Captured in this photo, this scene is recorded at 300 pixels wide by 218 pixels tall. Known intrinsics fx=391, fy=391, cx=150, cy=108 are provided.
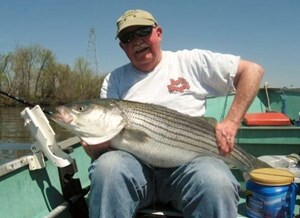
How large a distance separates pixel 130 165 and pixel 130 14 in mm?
1549

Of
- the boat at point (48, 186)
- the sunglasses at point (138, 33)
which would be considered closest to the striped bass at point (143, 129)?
the boat at point (48, 186)

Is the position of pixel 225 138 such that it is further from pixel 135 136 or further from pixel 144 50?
pixel 144 50

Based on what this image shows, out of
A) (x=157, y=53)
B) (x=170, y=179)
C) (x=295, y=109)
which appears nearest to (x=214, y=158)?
(x=170, y=179)

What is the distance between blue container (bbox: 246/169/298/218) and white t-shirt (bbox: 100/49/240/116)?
0.86 m

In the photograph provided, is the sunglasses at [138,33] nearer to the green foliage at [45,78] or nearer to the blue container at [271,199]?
the blue container at [271,199]

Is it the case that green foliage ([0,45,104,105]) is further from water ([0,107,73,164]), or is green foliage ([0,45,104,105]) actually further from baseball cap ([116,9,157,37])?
baseball cap ([116,9,157,37])

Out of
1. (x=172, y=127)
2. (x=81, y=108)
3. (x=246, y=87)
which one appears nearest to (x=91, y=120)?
(x=81, y=108)

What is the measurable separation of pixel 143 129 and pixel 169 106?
21.7 inches

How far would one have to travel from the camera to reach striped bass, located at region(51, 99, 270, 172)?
10.3 ft

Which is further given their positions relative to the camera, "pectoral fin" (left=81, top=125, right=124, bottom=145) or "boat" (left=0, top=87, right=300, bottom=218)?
"boat" (left=0, top=87, right=300, bottom=218)

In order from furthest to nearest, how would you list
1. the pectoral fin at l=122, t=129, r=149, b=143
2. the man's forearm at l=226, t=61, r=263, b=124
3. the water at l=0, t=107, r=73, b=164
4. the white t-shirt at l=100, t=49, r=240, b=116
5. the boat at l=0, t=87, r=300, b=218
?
the water at l=0, t=107, r=73, b=164, the white t-shirt at l=100, t=49, r=240, b=116, the man's forearm at l=226, t=61, r=263, b=124, the boat at l=0, t=87, r=300, b=218, the pectoral fin at l=122, t=129, r=149, b=143

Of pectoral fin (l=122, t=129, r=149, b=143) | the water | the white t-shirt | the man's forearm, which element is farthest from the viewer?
the water

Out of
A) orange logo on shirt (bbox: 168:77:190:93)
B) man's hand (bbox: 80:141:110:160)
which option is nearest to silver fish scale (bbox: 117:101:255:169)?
man's hand (bbox: 80:141:110:160)

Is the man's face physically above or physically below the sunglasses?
below
